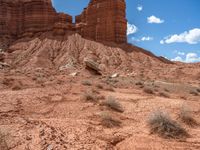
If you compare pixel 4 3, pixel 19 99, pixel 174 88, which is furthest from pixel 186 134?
pixel 4 3

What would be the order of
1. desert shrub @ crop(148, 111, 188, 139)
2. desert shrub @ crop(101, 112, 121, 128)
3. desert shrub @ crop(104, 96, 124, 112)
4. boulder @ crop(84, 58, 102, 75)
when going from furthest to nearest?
boulder @ crop(84, 58, 102, 75) → desert shrub @ crop(104, 96, 124, 112) → desert shrub @ crop(101, 112, 121, 128) → desert shrub @ crop(148, 111, 188, 139)

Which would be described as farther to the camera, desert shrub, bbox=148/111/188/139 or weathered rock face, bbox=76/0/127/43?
weathered rock face, bbox=76/0/127/43

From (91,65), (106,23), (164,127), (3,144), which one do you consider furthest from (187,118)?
(106,23)

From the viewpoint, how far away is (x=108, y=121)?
8.16 m

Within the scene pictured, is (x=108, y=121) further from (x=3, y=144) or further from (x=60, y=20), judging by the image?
(x=60, y=20)

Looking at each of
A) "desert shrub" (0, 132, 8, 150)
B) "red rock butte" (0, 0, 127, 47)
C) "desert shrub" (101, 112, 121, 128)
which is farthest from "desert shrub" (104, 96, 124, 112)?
"red rock butte" (0, 0, 127, 47)

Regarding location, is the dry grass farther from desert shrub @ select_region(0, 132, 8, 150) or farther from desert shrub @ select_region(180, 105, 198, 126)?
desert shrub @ select_region(180, 105, 198, 126)

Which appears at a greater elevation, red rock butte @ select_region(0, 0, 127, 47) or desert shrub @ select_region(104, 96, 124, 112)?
red rock butte @ select_region(0, 0, 127, 47)

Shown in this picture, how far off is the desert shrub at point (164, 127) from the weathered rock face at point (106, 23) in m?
39.2

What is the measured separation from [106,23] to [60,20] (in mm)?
8730

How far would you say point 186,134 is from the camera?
24.9 feet

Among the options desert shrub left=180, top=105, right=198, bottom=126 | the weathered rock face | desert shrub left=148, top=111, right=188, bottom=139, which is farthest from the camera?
the weathered rock face

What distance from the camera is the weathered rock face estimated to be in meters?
46.4

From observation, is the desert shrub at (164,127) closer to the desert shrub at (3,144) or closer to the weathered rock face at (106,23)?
the desert shrub at (3,144)
